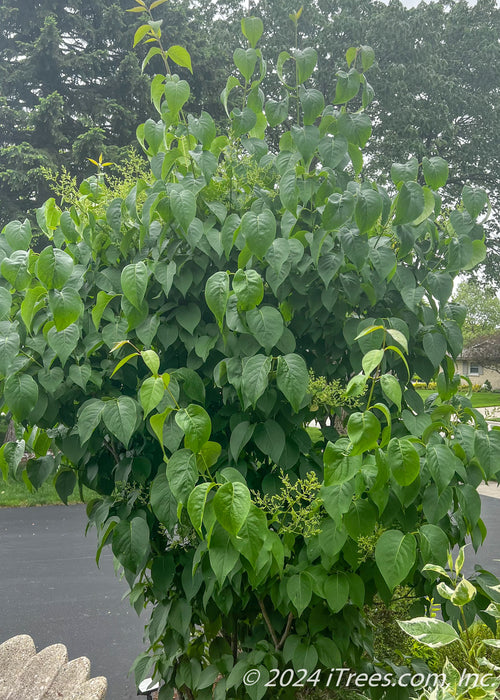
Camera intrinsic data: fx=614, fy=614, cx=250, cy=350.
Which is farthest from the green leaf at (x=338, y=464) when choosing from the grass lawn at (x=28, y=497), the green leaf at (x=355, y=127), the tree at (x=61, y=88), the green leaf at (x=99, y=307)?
the tree at (x=61, y=88)

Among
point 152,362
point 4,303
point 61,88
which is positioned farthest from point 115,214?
point 61,88

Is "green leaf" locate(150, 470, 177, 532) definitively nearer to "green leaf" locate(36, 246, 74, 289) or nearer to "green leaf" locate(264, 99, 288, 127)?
"green leaf" locate(36, 246, 74, 289)

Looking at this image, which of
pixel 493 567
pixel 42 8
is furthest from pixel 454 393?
pixel 42 8

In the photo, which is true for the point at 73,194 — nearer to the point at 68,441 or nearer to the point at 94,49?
the point at 68,441

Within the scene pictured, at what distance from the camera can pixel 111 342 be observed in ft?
4.97

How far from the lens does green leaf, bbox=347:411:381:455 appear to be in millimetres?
1123

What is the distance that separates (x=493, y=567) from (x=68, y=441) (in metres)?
4.88

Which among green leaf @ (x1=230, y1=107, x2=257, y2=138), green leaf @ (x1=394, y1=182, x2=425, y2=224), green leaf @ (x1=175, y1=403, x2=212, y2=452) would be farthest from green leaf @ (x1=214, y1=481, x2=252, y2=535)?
green leaf @ (x1=230, y1=107, x2=257, y2=138)

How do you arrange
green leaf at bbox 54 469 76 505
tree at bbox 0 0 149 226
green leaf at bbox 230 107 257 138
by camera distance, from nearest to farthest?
green leaf at bbox 230 107 257 138
green leaf at bbox 54 469 76 505
tree at bbox 0 0 149 226

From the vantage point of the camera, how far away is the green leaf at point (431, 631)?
1037 millimetres

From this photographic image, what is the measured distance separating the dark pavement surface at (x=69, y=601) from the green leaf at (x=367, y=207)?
296 centimetres

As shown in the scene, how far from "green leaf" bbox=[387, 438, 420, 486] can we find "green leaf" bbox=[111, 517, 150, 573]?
684 millimetres

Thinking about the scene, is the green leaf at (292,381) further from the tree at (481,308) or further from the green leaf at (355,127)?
the tree at (481,308)

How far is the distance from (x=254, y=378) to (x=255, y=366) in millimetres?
27
